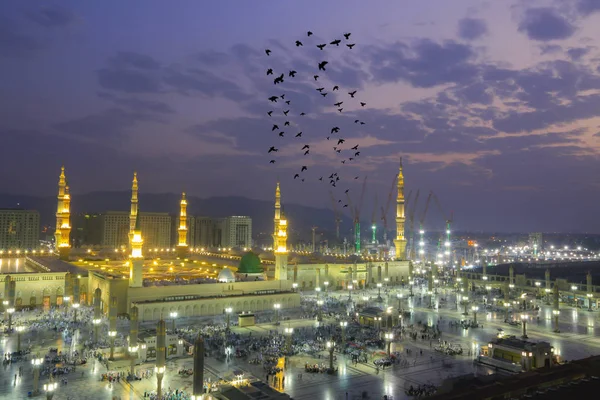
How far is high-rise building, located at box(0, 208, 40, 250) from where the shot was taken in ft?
366

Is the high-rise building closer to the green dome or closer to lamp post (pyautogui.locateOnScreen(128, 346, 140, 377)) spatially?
the green dome

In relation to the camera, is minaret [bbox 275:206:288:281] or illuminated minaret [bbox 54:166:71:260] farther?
illuminated minaret [bbox 54:166:71:260]

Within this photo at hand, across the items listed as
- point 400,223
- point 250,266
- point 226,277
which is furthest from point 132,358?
point 400,223

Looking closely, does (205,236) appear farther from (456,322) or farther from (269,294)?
(456,322)

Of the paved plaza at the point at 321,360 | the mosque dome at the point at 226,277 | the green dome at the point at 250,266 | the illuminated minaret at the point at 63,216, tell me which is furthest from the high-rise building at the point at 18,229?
the mosque dome at the point at 226,277

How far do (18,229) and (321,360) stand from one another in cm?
11083

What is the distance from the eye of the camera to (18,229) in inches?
4471

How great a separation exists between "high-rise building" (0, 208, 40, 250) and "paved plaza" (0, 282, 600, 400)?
283 feet

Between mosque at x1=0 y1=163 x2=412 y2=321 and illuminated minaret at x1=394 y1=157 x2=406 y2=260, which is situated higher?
illuminated minaret at x1=394 y1=157 x2=406 y2=260

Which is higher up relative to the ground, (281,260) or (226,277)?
(281,260)

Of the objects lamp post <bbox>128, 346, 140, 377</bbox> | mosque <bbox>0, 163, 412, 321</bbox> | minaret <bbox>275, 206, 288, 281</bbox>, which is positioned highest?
minaret <bbox>275, 206, 288, 281</bbox>

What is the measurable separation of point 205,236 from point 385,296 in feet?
353

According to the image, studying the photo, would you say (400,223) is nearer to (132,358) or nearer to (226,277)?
(226,277)

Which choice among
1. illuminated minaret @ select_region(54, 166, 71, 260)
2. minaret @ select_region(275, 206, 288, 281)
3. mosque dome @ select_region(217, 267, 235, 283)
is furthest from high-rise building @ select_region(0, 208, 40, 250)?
minaret @ select_region(275, 206, 288, 281)
